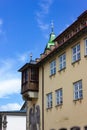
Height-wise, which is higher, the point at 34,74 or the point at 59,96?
the point at 34,74

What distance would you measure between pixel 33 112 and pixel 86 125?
46.2ft

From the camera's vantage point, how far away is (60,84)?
35.2 meters

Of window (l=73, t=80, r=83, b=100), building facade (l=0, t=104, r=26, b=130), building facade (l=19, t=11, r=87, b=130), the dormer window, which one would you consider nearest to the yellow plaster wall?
building facade (l=19, t=11, r=87, b=130)

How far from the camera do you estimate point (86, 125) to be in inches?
1146

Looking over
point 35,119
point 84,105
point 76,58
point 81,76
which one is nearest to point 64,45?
point 76,58

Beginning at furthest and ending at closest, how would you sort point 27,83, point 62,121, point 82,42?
point 27,83
point 62,121
point 82,42

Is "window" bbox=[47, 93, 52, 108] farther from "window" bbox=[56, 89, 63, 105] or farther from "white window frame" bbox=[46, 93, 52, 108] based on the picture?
"window" bbox=[56, 89, 63, 105]

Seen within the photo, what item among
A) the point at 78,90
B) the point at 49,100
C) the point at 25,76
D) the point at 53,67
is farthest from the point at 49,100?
the point at 78,90

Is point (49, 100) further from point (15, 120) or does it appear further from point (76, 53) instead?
point (15, 120)

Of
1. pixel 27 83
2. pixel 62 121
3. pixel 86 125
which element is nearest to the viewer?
pixel 86 125

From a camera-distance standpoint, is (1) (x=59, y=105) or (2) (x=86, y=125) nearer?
(2) (x=86, y=125)

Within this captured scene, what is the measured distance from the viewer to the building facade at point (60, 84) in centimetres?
3103

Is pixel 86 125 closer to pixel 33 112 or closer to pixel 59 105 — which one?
pixel 59 105

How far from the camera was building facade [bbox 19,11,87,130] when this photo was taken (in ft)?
102
